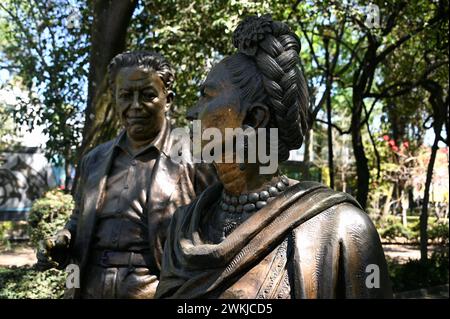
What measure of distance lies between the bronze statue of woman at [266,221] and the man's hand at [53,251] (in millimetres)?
1099

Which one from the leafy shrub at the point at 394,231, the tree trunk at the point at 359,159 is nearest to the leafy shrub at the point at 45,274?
the tree trunk at the point at 359,159

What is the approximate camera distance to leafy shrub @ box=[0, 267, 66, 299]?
23.9ft

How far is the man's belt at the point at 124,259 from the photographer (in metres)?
2.90

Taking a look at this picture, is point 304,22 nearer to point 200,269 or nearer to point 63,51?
point 63,51

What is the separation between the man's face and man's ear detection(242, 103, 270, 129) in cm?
132

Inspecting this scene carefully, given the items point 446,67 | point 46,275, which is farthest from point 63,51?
point 446,67

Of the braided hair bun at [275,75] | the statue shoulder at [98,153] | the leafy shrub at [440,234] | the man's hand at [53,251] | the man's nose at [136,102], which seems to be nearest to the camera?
the braided hair bun at [275,75]

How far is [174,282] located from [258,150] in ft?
1.83

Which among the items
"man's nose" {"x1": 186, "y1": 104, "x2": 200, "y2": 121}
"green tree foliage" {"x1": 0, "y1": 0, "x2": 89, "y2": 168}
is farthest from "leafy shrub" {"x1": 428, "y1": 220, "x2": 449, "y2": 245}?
"man's nose" {"x1": 186, "y1": 104, "x2": 200, "y2": 121}

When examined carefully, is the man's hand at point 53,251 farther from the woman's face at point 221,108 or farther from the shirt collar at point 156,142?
the woman's face at point 221,108

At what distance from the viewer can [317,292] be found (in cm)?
160

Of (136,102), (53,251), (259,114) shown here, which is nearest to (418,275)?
(136,102)

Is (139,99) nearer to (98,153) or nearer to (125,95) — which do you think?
(125,95)

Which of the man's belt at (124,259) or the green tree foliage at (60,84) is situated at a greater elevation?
the green tree foliage at (60,84)
